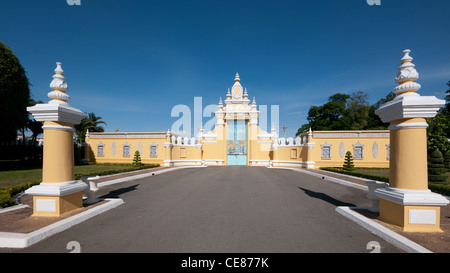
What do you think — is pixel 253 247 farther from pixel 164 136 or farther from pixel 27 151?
pixel 27 151

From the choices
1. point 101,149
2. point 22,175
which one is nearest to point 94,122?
point 101,149

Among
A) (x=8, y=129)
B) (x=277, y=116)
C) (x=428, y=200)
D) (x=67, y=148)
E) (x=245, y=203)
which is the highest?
(x=277, y=116)

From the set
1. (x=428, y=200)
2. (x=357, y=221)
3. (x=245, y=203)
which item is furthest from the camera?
(x=245, y=203)

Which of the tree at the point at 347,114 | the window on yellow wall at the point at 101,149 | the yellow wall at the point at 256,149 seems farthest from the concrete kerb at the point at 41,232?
the tree at the point at 347,114

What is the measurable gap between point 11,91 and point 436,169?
29.5m

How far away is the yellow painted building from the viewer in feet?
67.3

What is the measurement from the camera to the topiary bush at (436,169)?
1003 cm

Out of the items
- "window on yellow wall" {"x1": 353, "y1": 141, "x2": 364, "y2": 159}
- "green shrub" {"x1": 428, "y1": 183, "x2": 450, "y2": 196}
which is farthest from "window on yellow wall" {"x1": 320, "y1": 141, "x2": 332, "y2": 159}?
"green shrub" {"x1": 428, "y1": 183, "x2": 450, "y2": 196}

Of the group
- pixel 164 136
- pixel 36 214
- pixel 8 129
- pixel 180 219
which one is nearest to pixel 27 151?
pixel 8 129

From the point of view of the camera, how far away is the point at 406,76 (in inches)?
176

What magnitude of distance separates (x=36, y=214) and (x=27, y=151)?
30532 mm

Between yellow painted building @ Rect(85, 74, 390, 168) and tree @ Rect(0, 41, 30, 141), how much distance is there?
7.10 meters

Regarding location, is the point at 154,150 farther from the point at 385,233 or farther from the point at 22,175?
the point at 385,233

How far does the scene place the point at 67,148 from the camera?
5230 millimetres
